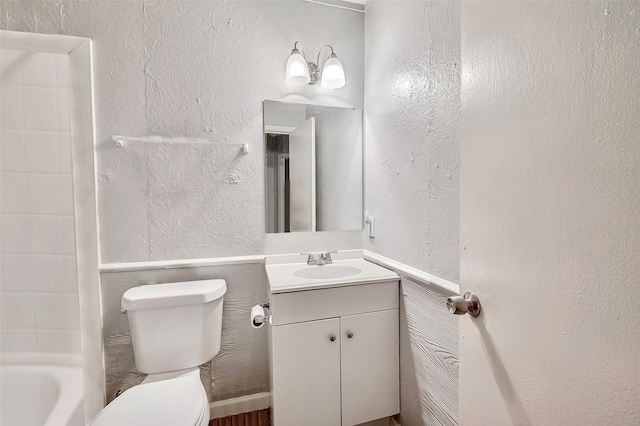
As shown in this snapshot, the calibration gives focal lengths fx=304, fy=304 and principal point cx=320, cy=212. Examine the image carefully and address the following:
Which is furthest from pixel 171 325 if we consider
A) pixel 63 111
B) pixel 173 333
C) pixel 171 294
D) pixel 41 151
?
pixel 63 111

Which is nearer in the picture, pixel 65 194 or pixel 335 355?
pixel 335 355

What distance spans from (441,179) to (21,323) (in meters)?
2.15

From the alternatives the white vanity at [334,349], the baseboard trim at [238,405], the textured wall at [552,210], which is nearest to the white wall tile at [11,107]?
the white vanity at [334,349]

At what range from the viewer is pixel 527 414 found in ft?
1.98

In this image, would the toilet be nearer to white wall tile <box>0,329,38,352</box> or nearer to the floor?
the floor

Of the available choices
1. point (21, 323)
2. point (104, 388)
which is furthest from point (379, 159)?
point (21, 323)

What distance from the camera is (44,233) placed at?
4.93ft

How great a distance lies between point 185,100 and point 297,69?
608 mm

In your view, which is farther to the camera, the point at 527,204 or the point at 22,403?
the point at 22,403

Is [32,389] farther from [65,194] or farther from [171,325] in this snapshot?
[65,194]

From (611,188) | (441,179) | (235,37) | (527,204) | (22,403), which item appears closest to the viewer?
(611,188)

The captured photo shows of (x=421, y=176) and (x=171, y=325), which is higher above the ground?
(x=421, y=176)

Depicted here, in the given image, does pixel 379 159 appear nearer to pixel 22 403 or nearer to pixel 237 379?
pixel 237 379

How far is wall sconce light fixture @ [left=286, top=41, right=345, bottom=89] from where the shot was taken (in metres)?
1.61
